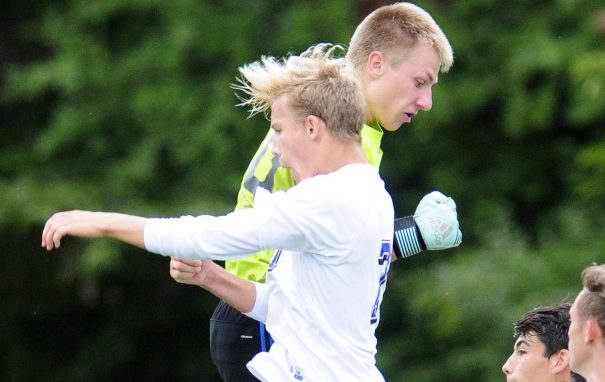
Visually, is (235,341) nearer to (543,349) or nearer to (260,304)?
(260,304)

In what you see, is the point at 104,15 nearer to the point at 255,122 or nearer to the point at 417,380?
the point at 255,122

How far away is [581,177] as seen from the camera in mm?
8422

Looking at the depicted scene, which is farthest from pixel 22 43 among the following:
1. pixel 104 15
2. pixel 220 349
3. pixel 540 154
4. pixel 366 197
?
pixel 366 197

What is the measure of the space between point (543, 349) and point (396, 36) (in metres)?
1.14

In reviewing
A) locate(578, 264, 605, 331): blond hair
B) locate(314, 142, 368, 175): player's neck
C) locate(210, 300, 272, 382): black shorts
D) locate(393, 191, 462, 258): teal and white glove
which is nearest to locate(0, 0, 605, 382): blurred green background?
locate(393, 191, 462, 258): teal and white glove

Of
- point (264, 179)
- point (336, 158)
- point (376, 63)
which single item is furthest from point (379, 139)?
point (336, 158)

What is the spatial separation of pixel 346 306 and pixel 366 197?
279mm

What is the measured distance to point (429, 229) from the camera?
3783 mm

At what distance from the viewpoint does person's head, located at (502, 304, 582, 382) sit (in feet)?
13.5

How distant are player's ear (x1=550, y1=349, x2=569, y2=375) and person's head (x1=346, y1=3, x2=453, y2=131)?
3.11ft

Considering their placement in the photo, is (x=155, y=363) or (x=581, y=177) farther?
(x=155, y=363)

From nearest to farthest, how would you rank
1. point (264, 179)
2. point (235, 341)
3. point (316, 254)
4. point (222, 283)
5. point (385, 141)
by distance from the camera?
1. point (316, 254)
2. point (222, 283)
3. point (264, 179)
4. point (235, 341)
5. point (385, 141)

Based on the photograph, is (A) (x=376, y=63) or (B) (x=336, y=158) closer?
(B) (x=336, y=158)

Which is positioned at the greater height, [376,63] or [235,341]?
[376,63]
